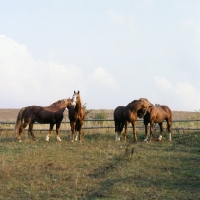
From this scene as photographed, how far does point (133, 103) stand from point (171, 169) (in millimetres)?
5982

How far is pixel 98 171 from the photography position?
8734 millimetres

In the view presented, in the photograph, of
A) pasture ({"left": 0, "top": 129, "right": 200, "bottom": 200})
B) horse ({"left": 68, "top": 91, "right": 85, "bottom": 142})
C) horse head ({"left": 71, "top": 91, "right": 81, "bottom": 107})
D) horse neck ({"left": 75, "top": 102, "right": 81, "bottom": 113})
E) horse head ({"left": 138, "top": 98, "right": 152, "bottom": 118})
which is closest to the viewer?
pasture ({"left": 0, "top": 129, "right": 200, "bottom": 200})

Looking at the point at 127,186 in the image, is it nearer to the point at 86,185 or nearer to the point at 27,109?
the point at 86,185

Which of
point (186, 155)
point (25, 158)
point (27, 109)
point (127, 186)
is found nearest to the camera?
point (127, 186)

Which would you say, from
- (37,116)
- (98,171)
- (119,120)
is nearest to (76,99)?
(37,116)

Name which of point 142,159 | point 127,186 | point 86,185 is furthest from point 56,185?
point 142,159

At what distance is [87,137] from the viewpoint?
16203 millimetres

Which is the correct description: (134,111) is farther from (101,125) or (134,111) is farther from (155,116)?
(101,125)

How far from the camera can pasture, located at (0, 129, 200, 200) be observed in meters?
6.96

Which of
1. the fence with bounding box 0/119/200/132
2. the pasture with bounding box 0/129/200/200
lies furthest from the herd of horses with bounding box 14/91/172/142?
the fence with bounding box 0/119/200/132

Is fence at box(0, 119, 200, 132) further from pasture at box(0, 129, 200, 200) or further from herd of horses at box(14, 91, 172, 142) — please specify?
pasture at box(0, 129, 200, 200)

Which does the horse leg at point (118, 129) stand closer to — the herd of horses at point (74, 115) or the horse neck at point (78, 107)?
the herd of horses at point (74, 115)

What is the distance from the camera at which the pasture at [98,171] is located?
6965mm

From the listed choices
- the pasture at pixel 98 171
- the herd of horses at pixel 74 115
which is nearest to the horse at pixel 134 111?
the herd of horses at pixel 74 115
